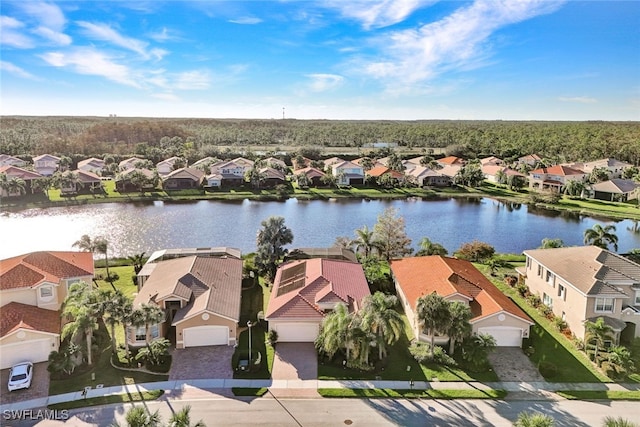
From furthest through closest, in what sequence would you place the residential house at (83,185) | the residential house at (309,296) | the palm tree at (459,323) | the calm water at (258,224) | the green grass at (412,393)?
the residential house at (83,185) < the calm water at (258,224) < the residential house at (309,296) < the palm tree at (459,323) < the green grass at (412,393)

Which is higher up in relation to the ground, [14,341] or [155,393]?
[14,341]

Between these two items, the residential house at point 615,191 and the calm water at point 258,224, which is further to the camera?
the residential house at point 615,191

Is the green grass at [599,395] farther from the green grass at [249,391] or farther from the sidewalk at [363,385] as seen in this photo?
the green grass at [249,391]

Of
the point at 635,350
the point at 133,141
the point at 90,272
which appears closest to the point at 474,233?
the point at 635,350

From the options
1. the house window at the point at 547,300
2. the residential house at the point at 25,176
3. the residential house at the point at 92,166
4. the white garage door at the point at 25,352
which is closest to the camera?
the white garage door at the point at 25,352

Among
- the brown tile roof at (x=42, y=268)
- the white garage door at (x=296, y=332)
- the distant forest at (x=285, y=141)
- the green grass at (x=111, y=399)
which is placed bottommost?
the green grass at (x=111, y=399)

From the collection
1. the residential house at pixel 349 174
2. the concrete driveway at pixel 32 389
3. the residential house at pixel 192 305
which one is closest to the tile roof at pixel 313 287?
the residential house at pixel 192 305

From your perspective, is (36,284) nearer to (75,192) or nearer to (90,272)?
(90,272)

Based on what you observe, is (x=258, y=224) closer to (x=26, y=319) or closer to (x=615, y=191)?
(x=26, y=319)
